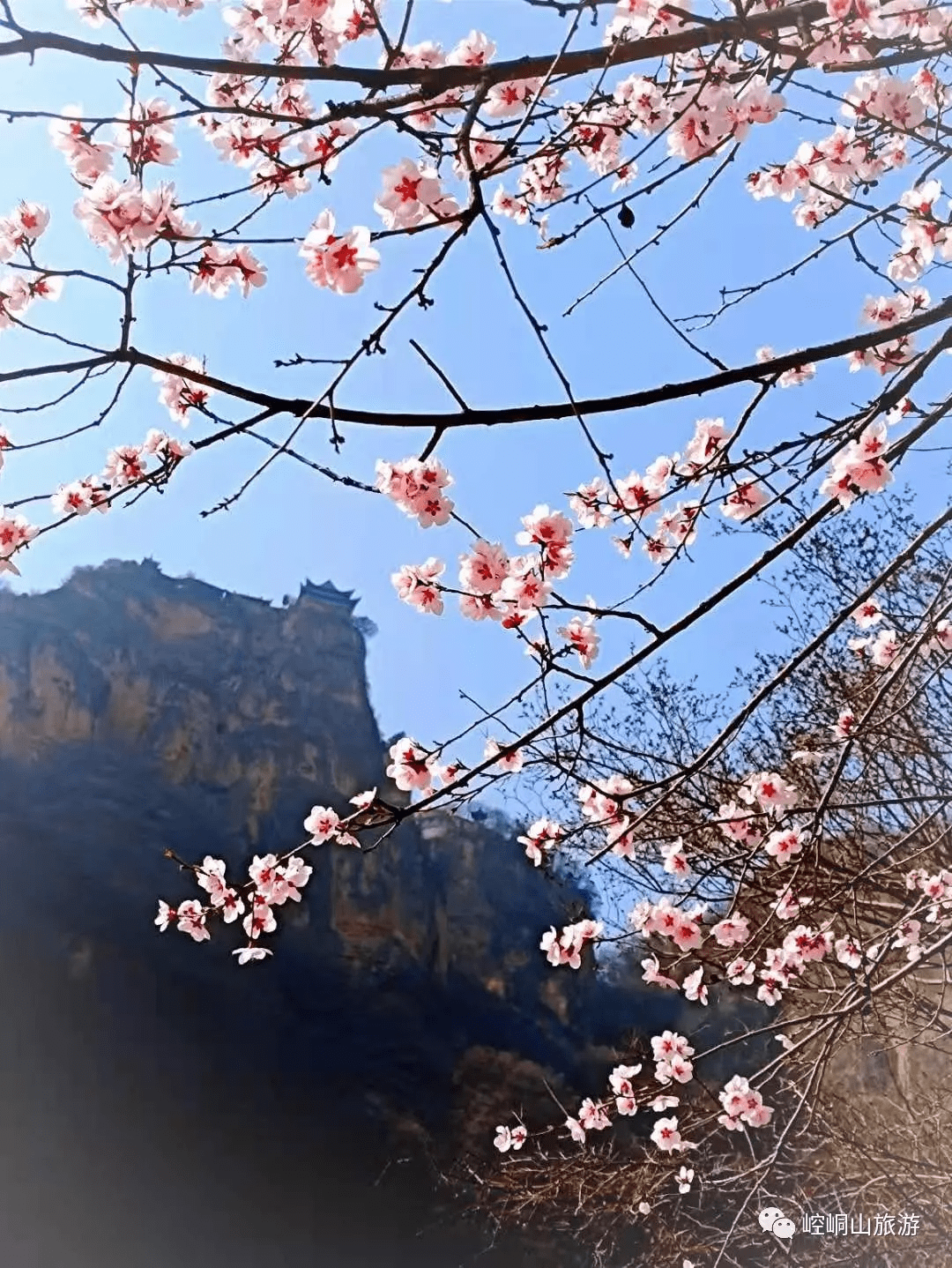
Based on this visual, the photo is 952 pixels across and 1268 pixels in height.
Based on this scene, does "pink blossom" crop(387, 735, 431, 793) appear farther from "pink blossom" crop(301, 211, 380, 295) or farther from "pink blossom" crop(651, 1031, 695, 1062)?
"pink blossom" crop(651, 1031, 695, 1062)

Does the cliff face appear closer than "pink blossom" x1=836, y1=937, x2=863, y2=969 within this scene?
No

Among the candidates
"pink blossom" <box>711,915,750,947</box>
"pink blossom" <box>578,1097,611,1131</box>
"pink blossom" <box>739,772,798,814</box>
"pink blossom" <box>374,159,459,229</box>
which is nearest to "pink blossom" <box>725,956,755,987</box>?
"pink blossom" <box>711,915,750,947</box>

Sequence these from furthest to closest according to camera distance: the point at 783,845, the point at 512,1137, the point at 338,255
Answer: the point at 512,1137 → the point at 783,845 → the point at 338,255

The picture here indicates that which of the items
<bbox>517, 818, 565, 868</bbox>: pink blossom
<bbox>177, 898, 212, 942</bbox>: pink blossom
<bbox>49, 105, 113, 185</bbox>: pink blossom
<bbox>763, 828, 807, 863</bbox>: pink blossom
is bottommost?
<bbox>763, 828, 807, 863</bbox>: pink blossom

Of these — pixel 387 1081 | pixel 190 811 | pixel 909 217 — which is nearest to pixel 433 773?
pixel 909 217

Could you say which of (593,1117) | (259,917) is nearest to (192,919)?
(259,917)

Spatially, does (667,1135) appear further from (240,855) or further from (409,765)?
(240,855)

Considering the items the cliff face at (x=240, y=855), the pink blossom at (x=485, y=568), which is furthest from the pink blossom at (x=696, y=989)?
the cliff face at (x=240, y=855)

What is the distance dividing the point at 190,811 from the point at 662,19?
11561mm

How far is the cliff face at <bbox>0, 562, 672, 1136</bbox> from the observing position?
33.4 ft

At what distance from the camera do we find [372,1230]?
8.98 m

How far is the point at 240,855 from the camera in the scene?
1151 cm

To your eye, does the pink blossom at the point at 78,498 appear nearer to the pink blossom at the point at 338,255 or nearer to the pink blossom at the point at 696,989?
the pink blossom at the point at 338,255

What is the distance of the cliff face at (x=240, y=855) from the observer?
10172 mm
